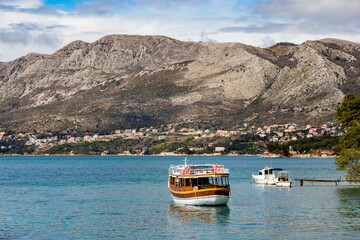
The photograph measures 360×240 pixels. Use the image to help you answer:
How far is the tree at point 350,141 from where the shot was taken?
79562 millimetres

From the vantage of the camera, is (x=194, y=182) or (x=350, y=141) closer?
(x=194, y=182)

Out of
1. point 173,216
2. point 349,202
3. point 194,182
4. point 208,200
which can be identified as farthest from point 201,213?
point 349,202

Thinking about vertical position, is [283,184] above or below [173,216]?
below

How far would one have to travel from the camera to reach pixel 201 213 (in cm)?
5381

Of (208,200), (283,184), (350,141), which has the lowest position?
(283,184)

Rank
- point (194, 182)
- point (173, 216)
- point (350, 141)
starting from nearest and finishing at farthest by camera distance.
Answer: point (173, 216) < point (194, 182) < point (350, 141)

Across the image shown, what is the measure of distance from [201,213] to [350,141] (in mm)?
50254

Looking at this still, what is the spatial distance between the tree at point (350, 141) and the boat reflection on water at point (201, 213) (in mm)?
31815

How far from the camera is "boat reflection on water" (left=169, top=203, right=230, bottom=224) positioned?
164 ft

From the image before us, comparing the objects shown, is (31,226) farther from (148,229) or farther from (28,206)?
(28,206)

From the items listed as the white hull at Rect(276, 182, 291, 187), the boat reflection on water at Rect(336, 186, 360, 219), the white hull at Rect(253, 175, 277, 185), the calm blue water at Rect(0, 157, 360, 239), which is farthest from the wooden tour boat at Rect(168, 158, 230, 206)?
the white hull at Rect(253, 175, 277, 185)

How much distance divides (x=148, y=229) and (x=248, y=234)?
9.40 meters

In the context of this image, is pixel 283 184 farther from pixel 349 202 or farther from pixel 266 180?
pixel 349 202

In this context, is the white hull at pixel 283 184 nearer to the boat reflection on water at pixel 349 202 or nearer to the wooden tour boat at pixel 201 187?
the boat reflection on water at pixel 349 202
